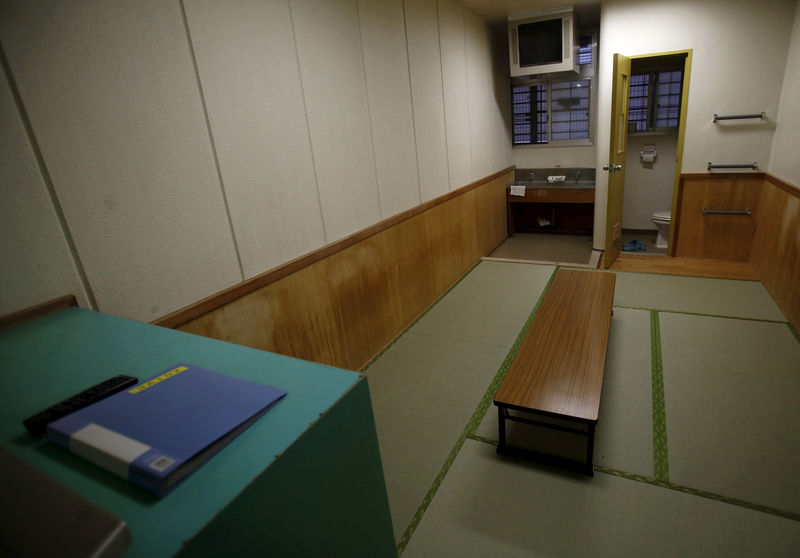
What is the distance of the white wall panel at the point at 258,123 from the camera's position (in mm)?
1641

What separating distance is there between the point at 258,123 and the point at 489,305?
233 cm

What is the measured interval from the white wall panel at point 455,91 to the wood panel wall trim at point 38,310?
3.11 m

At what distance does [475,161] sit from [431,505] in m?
3.47

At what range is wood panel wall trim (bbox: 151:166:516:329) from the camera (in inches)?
60.8

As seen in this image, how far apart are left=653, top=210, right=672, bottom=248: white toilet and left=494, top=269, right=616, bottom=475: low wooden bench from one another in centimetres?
235

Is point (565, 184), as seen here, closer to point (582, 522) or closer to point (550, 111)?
point (550, 111)

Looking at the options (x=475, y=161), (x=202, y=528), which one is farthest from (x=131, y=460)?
(x=475, y=161)

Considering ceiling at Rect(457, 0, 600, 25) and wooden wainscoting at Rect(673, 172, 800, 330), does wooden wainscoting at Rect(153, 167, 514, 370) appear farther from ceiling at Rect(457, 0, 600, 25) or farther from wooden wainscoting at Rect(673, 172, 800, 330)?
wooden wainscoting at Rect(673, 172, 800, 330)

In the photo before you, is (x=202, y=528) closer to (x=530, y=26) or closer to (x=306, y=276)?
(x=306, y=276)

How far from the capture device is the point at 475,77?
426 cm

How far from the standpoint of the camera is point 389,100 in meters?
2.80

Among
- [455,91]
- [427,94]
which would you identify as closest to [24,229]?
[427,94]

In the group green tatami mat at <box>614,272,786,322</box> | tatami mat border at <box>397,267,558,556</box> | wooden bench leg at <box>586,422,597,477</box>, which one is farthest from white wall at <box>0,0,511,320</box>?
green tatami mat at <box>614,272,786,322</box>

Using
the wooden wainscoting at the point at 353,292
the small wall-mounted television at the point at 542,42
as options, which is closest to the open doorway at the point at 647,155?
the small wall-mounted television at the point at 542,42
